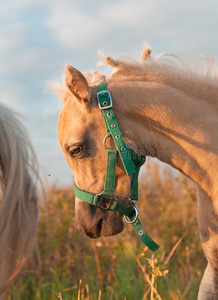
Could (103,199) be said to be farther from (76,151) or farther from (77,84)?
(77,84)

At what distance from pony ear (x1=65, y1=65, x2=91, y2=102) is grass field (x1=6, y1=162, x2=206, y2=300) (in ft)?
6.88

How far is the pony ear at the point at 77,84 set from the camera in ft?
8.41

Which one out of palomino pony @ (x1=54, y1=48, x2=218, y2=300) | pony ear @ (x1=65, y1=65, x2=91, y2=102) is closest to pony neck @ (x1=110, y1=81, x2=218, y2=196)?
palomino pony @ (x1=54, y1=48, x2=218, y2=300)

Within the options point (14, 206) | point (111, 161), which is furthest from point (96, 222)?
point (14, 206)

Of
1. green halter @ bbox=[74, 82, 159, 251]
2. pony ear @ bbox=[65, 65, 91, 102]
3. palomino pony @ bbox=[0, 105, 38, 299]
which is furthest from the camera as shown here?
palomino pony @ bbox=[0, 105, 38, 299]

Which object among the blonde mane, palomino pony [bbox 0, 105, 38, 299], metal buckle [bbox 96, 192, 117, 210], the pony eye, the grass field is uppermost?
the blonde mane

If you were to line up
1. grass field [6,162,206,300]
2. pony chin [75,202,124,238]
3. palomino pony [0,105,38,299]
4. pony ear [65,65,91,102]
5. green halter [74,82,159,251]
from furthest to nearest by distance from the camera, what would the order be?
grass field [6,162,206,300] → palomino pony [0,105,38,299] → pony chin [75,202,124,238] → green halter [74,82,159,251] → pony ear [65,65,91,102]

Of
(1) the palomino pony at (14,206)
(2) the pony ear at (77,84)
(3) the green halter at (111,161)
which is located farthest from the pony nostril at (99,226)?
(1) the palomino pony at (14,206)

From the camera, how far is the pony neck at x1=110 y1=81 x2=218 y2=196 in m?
2.77

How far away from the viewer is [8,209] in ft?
12.5

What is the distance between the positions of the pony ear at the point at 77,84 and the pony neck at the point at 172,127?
0.23 metres

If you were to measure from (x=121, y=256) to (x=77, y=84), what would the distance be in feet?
11.3

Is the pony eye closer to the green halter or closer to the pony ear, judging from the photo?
the green halter

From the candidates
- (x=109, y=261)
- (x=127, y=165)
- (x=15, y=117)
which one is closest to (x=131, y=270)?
(x=109, y=261)
